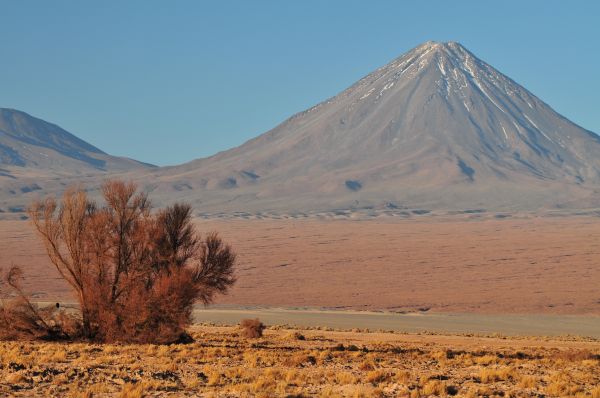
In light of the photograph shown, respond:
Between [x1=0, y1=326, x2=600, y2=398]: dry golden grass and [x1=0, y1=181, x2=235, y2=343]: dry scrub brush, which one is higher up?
[x1=0, y1=181, x2=235, y2=343]: dry scrub brush

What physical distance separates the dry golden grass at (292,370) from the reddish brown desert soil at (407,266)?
2531cm

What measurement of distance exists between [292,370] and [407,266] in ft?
178

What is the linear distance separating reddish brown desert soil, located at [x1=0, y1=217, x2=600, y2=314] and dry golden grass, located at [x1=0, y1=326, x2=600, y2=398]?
2531cm

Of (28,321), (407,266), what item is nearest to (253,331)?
(28,321)

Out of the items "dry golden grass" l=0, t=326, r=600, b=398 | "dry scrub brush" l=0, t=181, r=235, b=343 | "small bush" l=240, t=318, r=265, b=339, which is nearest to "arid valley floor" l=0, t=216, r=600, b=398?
"dry golden grass" l=0, t=326, r=600, b=398

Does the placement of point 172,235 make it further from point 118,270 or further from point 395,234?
point 395,234

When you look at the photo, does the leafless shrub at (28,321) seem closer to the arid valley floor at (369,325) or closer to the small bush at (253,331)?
the arid valley floor at (369,325)

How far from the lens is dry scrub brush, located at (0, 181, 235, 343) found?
23.2m

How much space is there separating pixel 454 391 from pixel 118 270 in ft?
35.4

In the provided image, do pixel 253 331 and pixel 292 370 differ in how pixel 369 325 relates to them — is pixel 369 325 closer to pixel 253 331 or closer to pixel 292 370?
pixel 253 331

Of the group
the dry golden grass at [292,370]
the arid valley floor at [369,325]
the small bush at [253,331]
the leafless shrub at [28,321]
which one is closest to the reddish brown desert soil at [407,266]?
the arid valley floor at [369,325]

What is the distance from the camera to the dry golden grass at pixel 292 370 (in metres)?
15.1

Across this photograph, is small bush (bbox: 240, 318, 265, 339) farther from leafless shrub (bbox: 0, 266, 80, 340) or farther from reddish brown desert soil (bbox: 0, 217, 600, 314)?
reddish brown desert soil (bbox: 0, 217, 600, 314)

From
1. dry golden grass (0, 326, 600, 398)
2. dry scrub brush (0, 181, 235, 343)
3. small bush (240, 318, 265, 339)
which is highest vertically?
dry scrub brush (0, 181, 235, 343)
